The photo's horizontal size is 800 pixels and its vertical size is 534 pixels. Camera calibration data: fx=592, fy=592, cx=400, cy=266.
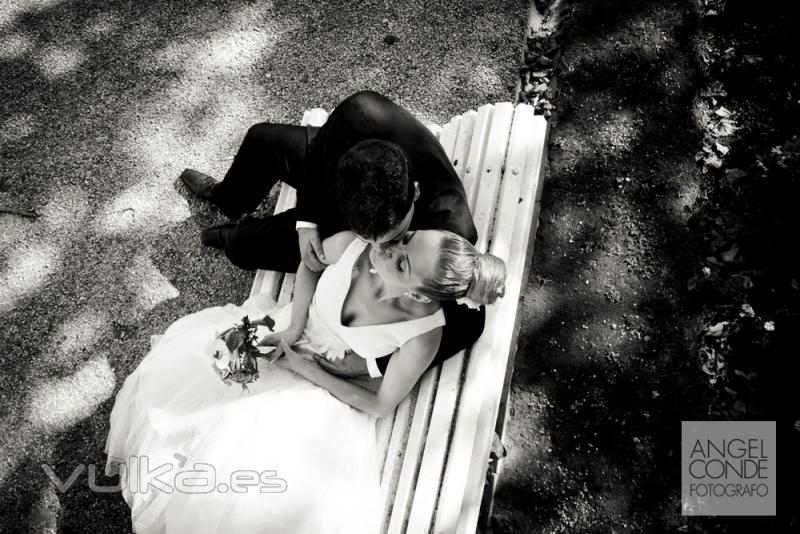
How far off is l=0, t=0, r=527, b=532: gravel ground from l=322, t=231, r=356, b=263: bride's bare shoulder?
3.75ft

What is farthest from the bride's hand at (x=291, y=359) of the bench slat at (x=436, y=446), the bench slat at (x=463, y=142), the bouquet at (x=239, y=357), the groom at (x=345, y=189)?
the bench slat at (x=463, y=142)


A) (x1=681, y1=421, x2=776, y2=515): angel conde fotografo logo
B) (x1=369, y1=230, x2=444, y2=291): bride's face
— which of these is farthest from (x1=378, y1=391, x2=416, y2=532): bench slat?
(x1=681, y1=421, x2=776, y2=515): angel conde fotografo logo

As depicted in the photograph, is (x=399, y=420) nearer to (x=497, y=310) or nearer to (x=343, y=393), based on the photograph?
→ (x=343, y=393)

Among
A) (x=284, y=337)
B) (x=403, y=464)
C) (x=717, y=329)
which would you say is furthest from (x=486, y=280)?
(x=717, y=329)

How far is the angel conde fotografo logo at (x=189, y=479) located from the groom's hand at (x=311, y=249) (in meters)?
0.97

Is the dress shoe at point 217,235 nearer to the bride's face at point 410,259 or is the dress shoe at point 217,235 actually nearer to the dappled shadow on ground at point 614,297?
the bride's face at point 410,259

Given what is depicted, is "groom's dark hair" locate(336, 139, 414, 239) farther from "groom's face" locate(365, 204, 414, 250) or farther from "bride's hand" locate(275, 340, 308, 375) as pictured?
"bride's hand" locate(275, 340, 308, 375)

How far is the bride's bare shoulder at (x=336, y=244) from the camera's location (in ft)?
9.00

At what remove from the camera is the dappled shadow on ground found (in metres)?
3.38

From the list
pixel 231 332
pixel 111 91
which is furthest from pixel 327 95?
pixel 231 332

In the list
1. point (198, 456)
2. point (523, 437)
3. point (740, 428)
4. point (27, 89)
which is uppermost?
point (27, 89)

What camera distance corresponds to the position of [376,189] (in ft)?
6.99

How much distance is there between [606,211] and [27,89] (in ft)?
13.1

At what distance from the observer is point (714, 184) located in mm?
3867
